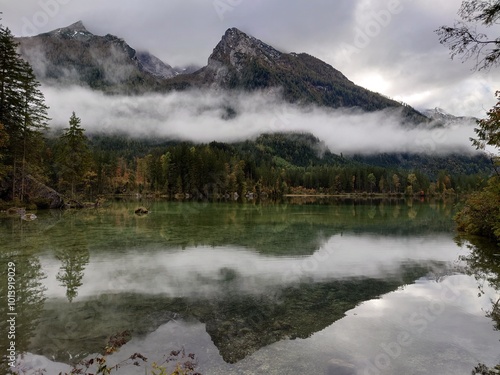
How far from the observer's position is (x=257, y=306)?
43.8 ft

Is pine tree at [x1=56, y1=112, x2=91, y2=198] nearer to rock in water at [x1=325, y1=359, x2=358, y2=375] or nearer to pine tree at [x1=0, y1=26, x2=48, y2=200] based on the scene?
pine tree at [x1=0, y1=26, x2=48, y2=200]

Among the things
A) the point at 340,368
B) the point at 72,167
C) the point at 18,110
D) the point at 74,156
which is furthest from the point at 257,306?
the point at 74,156

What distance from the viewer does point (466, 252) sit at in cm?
2611

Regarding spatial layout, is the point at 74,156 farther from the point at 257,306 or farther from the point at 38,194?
the point at 257,306

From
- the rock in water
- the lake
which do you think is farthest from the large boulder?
the rock in water

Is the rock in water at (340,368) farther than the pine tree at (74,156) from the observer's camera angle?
No

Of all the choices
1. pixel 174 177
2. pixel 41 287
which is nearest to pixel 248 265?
pixel 41 287

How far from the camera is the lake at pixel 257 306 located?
30.7 feet

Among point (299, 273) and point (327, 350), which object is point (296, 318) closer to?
point (327, 350)

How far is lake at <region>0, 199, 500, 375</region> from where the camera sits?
937 centimetres

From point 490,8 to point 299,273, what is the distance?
13735 mm

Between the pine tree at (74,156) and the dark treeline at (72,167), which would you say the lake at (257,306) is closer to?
the dark treeline at (72,167)

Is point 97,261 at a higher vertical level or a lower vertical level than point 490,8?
lower

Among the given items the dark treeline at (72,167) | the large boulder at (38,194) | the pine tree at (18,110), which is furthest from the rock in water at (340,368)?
the large boulder at (38,194)
